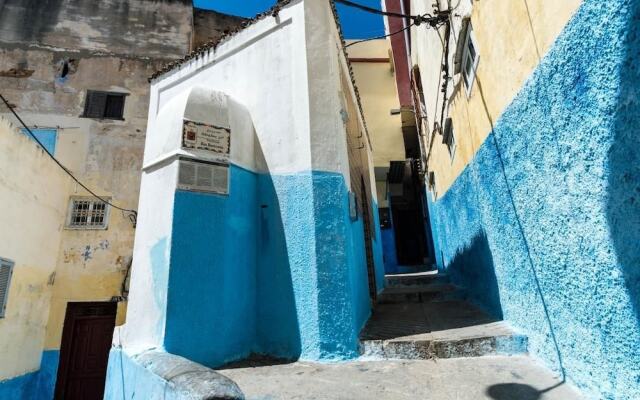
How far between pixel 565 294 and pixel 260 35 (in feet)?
18.0

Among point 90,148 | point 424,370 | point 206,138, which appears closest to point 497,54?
point 424,370

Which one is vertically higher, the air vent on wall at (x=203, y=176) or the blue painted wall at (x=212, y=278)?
the air vent on wall at (x=203, y=176)

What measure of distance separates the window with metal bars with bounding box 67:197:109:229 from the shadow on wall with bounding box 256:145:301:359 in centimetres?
760

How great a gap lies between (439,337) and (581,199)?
237cm

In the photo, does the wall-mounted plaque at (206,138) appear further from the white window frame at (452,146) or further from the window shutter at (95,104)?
the window shutter at (95,104)

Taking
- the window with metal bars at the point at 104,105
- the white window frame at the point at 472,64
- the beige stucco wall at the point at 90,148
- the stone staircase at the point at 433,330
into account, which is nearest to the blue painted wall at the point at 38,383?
the beige stucco wall at the point at 90,148

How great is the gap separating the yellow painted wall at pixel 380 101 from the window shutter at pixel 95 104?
9730mm

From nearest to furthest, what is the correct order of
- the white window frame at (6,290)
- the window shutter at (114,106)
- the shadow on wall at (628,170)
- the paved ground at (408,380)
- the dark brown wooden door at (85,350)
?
1. the shadow on wall at (628,170)
2. the paved ground at (408,380)
3. the white window frame at (6,290)
4. the dark brown wooden door at (85,350)
5. the window shutter at (114,106)

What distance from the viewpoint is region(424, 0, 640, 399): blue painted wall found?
2.29 metres

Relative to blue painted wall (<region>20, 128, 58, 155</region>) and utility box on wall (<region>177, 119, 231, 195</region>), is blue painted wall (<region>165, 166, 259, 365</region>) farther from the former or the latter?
blue painted wall (<region>20, 128, 58, 155</region>)

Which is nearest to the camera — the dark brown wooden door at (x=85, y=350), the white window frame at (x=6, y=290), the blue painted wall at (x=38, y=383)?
the white window frame at (x=6, y=290)

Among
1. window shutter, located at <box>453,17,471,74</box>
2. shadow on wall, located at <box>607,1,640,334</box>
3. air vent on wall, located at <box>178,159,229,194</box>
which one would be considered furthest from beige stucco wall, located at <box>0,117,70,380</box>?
shadow on wall, located at <box>607,1,640,334</box>

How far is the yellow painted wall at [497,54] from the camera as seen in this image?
3.10 metres

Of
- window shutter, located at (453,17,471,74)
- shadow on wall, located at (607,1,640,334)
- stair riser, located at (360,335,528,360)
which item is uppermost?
window shutter, located at (453,17,471,74)
